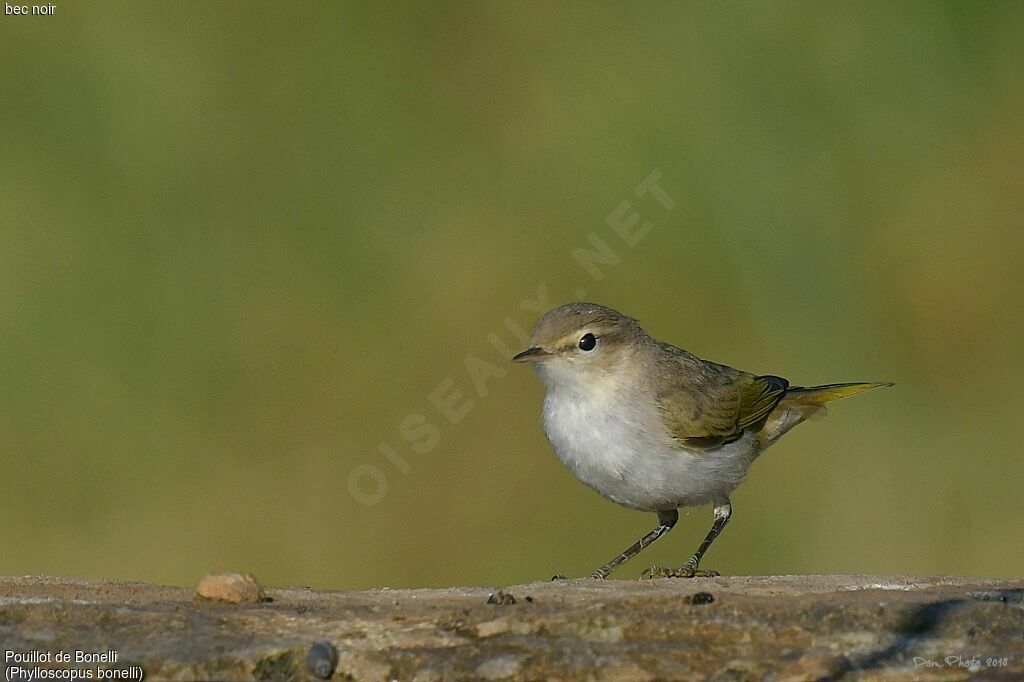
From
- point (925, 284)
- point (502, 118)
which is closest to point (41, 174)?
point (502, 118)

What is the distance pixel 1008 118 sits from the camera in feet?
30.1

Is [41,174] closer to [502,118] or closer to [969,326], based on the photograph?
[502,118]

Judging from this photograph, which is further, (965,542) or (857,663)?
(965,542)

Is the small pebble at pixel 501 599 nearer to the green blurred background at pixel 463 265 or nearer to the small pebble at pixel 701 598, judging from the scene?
the small pebble at pixel 701 598

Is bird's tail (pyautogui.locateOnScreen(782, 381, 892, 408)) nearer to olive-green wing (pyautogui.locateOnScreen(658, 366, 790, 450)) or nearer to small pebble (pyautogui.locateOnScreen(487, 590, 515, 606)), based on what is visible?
olive-green wing (pyautogui.locateOnScreen(658, 366, 790, 450))

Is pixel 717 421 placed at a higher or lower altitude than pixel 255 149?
lower

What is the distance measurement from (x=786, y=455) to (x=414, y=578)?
95.9 inches

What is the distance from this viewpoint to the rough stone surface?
13.4 ft

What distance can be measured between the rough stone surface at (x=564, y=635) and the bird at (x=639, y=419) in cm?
209

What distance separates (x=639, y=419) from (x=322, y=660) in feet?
11.1

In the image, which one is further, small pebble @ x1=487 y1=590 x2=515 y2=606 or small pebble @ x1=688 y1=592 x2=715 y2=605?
small pebble @ x1=487 y1=590 x2=515 y2=606

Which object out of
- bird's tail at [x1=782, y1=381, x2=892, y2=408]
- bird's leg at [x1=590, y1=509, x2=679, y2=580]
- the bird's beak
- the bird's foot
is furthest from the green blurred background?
the bird's beak

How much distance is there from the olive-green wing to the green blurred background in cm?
54

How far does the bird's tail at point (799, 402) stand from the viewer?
826 cm
